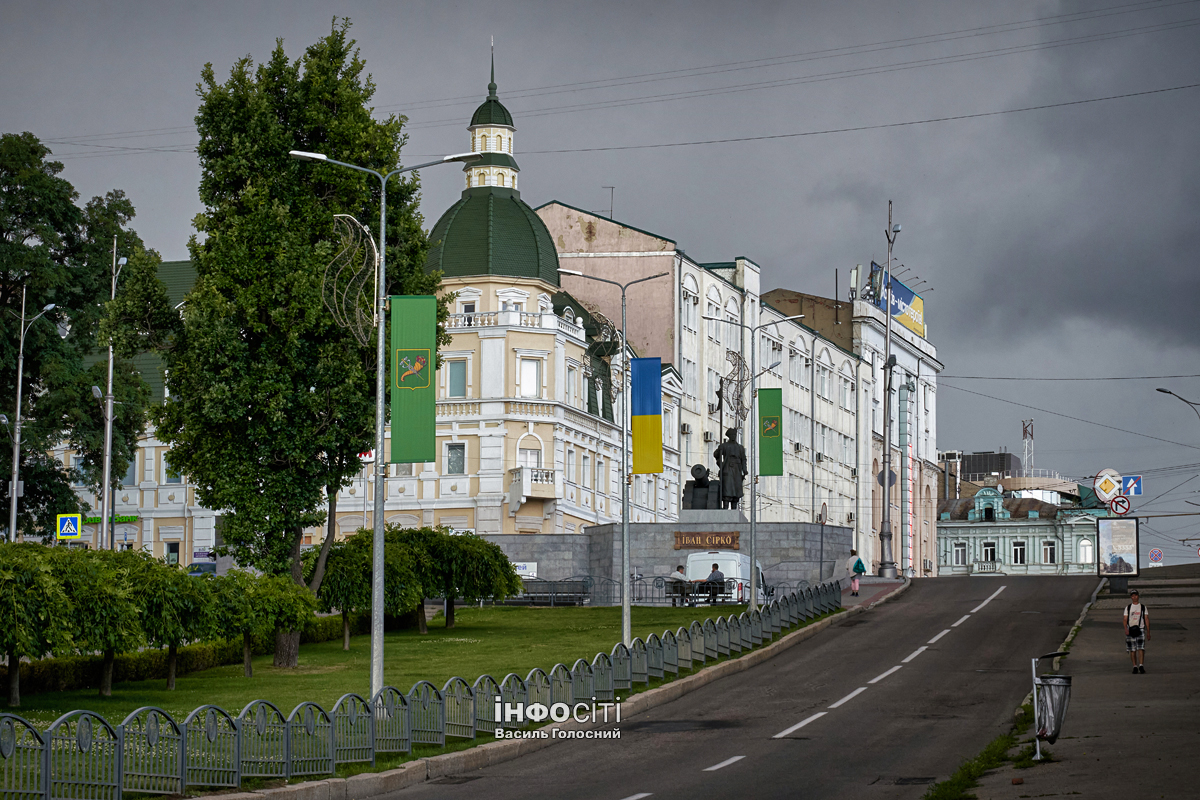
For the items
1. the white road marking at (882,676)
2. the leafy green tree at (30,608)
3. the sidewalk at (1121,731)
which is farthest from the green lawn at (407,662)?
the sidewalk at (1121,731)

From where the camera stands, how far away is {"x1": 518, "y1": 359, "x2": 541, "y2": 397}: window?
2640 inches

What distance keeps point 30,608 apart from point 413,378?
6537mm

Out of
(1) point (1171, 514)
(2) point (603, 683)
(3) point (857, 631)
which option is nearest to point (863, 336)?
(1) point (1171, 514)

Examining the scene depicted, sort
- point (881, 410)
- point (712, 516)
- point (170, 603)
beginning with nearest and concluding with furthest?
point (170, 603), point (712, 516), point (881, 410)

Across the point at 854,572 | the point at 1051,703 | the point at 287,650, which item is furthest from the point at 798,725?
the point at 854,572

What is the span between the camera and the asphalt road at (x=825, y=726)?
18.5m

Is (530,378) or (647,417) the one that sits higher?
(530,378)

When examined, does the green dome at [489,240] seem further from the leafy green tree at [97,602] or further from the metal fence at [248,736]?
the leafy green tree at [97,602]

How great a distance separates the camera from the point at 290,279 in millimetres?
31797

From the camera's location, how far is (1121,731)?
830 inches

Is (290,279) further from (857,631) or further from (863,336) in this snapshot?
(863,336)

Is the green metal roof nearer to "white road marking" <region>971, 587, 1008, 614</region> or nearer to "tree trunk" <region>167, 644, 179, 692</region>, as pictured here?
"white road marking" <region>971, 587, 1008, 614</region>

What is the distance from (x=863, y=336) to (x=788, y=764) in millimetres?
91258

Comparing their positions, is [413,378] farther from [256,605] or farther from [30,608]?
[256,605]
